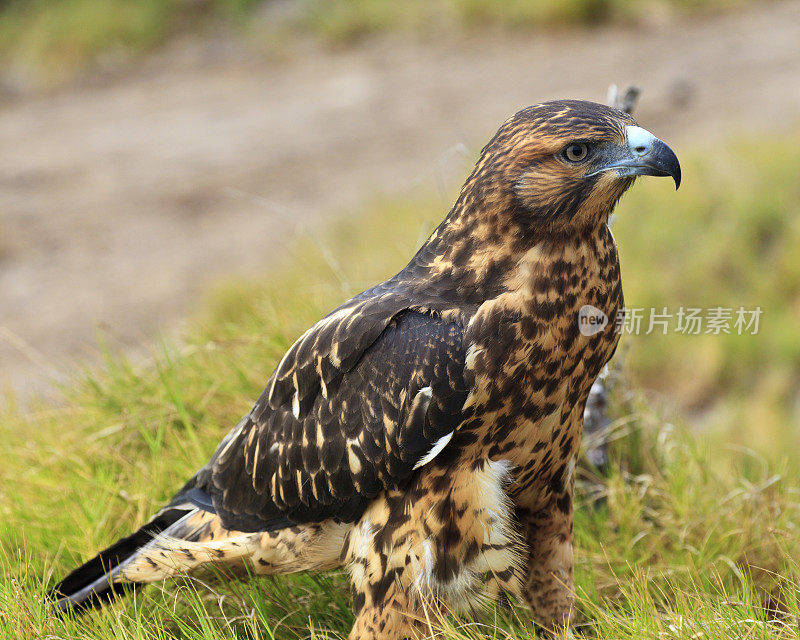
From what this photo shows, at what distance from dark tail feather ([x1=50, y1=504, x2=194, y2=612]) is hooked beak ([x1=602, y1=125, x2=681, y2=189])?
5.82ft

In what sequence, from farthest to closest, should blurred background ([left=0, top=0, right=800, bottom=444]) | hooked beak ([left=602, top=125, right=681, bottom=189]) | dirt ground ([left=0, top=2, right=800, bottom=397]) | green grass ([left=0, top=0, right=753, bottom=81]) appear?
1. green grass ([left=0, top=0, right=753, bottom=81])
2. dirt ground ([left=0, top=2, right=800, bottom=397])
3. blurred background ([left=0, top=0, right=800, bottom=444])
4. hooked beak ([left=602, top=125, right=681, bottom=189])

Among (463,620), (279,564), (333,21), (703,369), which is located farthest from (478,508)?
(333,21)

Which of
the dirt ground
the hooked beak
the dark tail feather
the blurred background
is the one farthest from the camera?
the dirt ground

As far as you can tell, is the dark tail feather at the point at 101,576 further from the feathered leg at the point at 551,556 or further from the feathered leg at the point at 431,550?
the feathered leg at the point at 551,556

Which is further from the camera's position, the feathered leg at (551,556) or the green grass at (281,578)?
the feathered leg at (551,556)

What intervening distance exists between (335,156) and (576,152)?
29.4 feet

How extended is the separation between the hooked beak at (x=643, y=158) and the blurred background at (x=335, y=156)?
1.44 m

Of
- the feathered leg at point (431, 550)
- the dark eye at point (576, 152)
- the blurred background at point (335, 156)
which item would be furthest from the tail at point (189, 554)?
the dark eye at point (576, 152)

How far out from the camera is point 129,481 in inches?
146

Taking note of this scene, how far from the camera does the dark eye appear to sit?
2.52 meters

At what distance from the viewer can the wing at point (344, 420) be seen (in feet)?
8.29

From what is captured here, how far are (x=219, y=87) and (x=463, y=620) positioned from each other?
458 inches

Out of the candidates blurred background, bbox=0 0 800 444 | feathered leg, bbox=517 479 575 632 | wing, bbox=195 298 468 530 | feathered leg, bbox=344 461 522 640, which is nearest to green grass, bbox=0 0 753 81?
blurred background, bbox=0 0 800 444

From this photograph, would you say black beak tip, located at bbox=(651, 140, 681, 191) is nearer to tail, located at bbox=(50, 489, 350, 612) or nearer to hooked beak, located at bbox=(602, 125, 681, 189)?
hooked beak, located at bbox=(602, 125, 681, 189)
